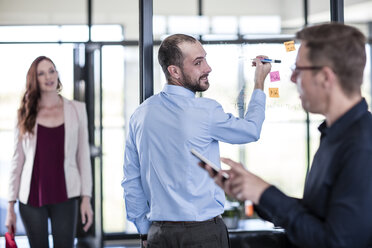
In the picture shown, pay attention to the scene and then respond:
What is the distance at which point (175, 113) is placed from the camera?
2.32m

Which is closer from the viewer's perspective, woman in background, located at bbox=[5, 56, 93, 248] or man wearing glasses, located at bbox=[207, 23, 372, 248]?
man wearing glasses, located at bbox=[207, 23, 372, 248]

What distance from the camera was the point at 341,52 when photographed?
1286 mm

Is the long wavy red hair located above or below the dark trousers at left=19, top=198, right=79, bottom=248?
above

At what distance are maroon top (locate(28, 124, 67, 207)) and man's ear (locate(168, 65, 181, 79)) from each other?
1.22 m

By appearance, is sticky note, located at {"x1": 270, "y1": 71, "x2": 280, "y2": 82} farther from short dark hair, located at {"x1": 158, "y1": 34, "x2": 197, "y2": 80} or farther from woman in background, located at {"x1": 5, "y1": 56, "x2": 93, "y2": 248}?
woman in background, located at {"x1": 5, "y1": 56, "x2": 93, "y2": 248}

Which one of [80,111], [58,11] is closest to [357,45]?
[80,111]

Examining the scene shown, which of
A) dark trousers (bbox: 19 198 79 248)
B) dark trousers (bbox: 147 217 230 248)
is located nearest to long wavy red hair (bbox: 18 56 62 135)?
dark trousers (bbox: 19 198 79 248)

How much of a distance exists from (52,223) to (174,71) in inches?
55.7

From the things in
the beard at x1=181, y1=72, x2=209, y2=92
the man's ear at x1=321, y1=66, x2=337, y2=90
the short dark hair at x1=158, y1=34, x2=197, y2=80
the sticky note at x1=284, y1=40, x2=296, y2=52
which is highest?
the sticky note at x1=284, y1=40, x2=296, y2=52

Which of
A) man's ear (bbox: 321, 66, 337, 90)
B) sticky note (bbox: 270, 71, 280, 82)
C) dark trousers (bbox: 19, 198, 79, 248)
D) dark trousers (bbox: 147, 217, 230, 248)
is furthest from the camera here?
dark trousers (bbox: 19, 198, 79, 248)

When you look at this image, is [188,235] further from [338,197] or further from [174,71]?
[338,197]

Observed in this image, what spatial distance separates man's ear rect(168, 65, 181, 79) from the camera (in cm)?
242

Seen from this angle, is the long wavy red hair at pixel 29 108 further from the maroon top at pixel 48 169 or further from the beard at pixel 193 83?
the beard at pixel 193 83

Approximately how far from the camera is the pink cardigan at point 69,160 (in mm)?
3255
